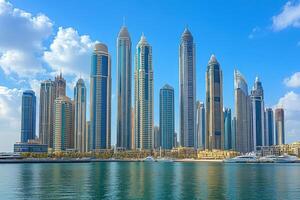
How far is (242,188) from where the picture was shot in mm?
102438

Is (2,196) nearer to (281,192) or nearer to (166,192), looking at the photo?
(166,192)

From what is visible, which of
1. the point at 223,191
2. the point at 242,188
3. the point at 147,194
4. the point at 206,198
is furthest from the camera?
the point at 242,188

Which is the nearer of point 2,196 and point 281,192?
point 2,196

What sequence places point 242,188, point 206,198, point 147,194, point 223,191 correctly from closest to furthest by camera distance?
1. point 206,198
2. point 147,194
3. point 223,191
4. point 242,188

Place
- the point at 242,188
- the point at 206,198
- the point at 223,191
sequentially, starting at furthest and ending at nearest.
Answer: the point at 242,188 → the point at 223,191 → the point at 206,198

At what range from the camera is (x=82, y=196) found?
85812 mm

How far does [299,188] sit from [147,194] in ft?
128

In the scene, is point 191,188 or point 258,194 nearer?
point 258,194

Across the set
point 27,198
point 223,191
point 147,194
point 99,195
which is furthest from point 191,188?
point 27,198

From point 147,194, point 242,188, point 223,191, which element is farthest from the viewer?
point 242,188

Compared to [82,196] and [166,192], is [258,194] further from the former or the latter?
[82,196]

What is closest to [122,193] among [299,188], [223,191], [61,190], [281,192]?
[61,190]

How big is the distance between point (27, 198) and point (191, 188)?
127 feet

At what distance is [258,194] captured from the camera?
90.4 m
